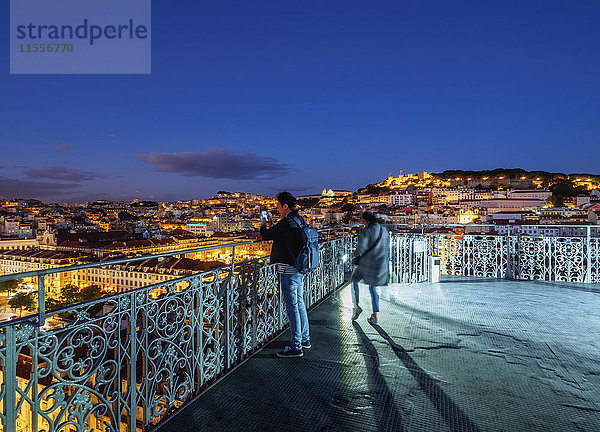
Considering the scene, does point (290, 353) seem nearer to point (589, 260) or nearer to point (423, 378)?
point (423, 378)

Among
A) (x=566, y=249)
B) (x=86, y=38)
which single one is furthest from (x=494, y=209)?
(x=86, y=38)

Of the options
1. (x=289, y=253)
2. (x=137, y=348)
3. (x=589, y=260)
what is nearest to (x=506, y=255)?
(x=589, y=260)

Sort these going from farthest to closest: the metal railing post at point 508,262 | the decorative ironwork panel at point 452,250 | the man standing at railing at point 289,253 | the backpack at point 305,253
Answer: the decorative ironwork panel at point 452,250 → the metal railing post at point 508,262 → the backpack at point 305,253 → the man standing at railing at point 289,253

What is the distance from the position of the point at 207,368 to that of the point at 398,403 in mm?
1617

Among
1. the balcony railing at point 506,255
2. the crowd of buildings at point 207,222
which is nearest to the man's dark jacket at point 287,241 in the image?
the balcony railing at point 506,255

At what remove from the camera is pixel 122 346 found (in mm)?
2389

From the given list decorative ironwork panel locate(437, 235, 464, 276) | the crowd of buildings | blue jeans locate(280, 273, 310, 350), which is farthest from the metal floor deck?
the crowd of buildings

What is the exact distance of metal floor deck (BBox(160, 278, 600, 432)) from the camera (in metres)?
2.51

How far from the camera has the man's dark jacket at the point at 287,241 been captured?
334 centimetres

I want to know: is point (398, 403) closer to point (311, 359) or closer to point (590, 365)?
point (311, 359)

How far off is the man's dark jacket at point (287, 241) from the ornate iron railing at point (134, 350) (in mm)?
461

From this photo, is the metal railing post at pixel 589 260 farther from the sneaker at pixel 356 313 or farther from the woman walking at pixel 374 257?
the sneaker at pixel 356 313

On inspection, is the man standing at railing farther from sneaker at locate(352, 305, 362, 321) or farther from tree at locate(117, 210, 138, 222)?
tree at locate(117, 210, 138, 222)

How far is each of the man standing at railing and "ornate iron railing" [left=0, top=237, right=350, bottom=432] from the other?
0.45 meters
